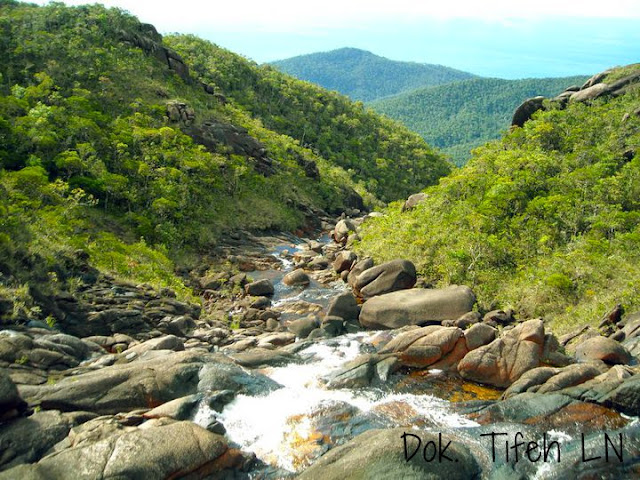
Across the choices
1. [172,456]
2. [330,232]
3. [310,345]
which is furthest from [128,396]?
[330,232]

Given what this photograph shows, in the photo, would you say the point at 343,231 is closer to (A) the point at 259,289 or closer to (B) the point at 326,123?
(A) the point at 259,289

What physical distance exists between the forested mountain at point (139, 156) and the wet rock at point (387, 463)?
15935mm

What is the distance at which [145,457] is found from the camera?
516 inches

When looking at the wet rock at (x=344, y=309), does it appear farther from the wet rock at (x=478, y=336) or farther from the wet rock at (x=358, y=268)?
the wet rock at (x=478, y=336)

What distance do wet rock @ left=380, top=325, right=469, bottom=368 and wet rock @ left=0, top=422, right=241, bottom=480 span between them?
9.43 metres

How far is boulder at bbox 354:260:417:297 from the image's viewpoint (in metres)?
31.9

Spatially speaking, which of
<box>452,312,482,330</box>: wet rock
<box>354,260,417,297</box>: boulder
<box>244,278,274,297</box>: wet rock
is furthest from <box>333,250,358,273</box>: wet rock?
<box>452,312,482,330</box>: wet rock

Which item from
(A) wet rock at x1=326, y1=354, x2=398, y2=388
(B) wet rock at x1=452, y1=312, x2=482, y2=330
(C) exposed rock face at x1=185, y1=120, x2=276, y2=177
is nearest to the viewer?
(A) wet rock at x1=326, y1=354, x2=398, y2=388

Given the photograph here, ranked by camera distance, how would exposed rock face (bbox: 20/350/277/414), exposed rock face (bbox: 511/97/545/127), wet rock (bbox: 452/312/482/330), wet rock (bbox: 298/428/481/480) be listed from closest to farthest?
wet rock (bbox: 298/428/481/480), exposed rock face (bbox: 20/350/277/414), wet rock (bbox: 452/312/482/330), exposed rock face (bbox: 511/97/545/127)

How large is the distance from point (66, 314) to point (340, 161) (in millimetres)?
69633

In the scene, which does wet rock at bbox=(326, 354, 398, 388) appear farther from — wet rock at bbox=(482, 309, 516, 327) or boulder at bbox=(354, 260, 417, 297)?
boulder at bbox=(354, 260, 417, 297)

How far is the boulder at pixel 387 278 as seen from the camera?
31891mm

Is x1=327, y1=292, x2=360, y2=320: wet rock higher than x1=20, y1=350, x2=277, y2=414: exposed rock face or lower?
lower

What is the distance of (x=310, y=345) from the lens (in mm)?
24156
